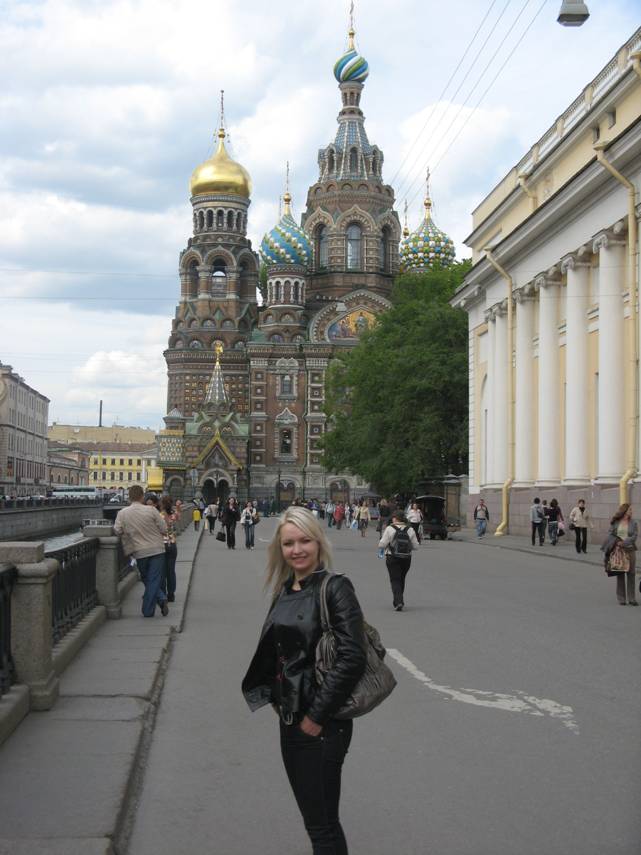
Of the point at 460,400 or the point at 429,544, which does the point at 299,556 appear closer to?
the point at 429,544

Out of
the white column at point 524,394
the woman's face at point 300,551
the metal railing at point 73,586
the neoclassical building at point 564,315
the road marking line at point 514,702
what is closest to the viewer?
the woman's face at point 300,551

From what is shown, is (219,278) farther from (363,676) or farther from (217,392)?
(363,676)

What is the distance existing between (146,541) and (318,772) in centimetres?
1034

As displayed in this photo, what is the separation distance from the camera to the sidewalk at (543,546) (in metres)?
28.1

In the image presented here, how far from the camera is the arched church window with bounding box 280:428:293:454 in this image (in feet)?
335

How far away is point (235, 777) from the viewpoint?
709cm

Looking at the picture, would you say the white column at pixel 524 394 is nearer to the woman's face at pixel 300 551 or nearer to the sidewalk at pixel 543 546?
the sidewalk at pixel 543 546

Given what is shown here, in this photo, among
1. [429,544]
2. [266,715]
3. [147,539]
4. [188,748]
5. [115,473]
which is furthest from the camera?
[115,473]

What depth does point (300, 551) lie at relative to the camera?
494cm

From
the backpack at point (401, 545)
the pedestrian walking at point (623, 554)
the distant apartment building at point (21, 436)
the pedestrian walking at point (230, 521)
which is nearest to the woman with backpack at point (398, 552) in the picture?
the backpack at point (401, 545)

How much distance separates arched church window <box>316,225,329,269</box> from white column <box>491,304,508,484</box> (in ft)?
214

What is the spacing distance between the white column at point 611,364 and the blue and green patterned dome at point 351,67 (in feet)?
264

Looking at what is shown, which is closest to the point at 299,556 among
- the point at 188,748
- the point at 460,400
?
the point at 188,748

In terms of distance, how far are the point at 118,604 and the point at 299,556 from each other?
35.8 feet
